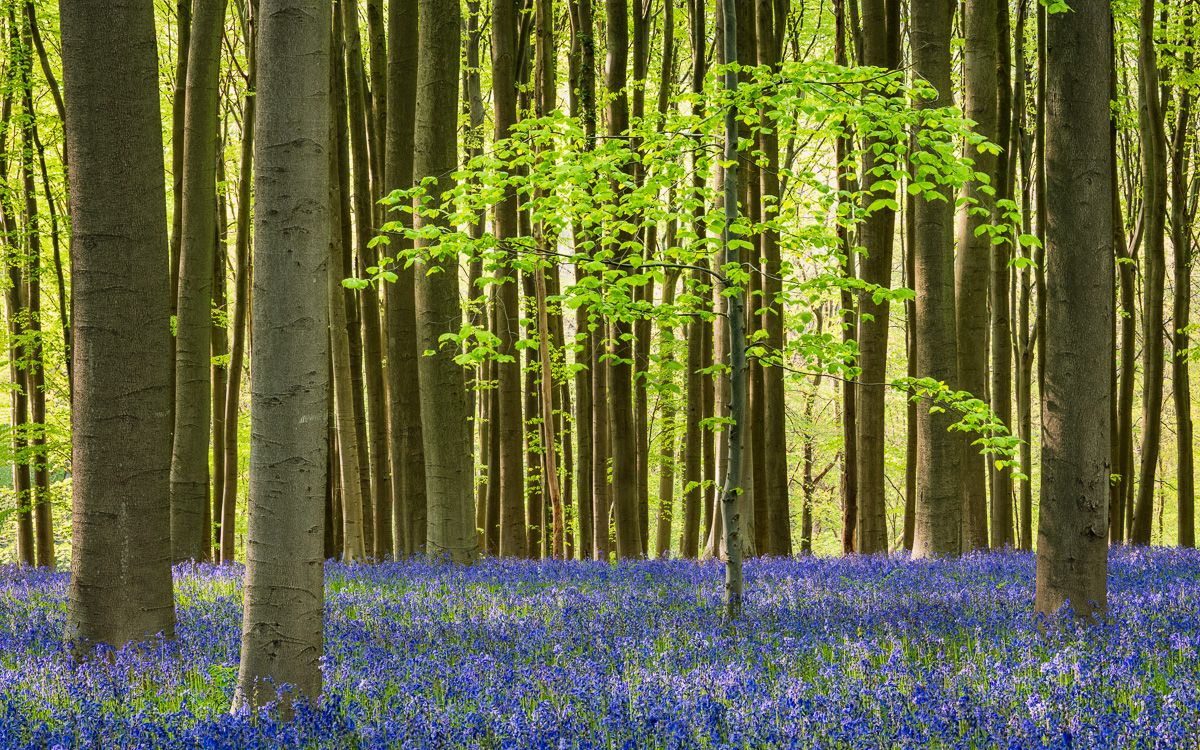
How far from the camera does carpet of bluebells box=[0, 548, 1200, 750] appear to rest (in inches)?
132

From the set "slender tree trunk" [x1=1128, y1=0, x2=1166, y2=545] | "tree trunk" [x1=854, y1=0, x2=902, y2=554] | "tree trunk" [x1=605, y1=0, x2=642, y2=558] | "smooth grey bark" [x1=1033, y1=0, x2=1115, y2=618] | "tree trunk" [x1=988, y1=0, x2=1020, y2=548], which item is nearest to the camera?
"smooth grey bark" [x1=1033, y1=0, x2=1115, y2=618]

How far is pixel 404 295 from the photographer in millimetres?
9625

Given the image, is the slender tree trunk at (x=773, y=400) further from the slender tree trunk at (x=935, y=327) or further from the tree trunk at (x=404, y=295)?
the tree trunk at (x=404, y=295)

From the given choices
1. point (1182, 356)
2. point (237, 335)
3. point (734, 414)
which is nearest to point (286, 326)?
point (734, 414)

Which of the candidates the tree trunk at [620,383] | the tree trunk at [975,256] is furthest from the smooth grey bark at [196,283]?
the tree trunk at [975,256]

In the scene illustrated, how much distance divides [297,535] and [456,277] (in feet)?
18.0

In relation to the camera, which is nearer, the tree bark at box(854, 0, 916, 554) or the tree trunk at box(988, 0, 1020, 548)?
the tree bark at box(854, 0, 916, 554)

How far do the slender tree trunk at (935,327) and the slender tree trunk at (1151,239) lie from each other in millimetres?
5103

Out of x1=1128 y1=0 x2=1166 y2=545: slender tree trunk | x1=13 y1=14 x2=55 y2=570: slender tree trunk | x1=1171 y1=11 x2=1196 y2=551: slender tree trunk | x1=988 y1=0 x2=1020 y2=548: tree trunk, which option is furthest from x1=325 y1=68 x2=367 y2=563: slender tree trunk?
x1=1171 y1=11 x2=1196 y2=551: slender tree trunk

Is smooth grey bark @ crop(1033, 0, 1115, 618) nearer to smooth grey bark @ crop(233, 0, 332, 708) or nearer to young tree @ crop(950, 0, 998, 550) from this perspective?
young tree @ crop(950, 0, 998, 550)

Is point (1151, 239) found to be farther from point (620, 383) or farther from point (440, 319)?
point (440, 319)

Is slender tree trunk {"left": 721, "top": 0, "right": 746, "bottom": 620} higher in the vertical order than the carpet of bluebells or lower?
higher

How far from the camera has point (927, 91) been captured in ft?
17.4

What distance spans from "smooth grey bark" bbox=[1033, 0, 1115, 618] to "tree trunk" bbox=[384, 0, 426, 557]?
628 cm
